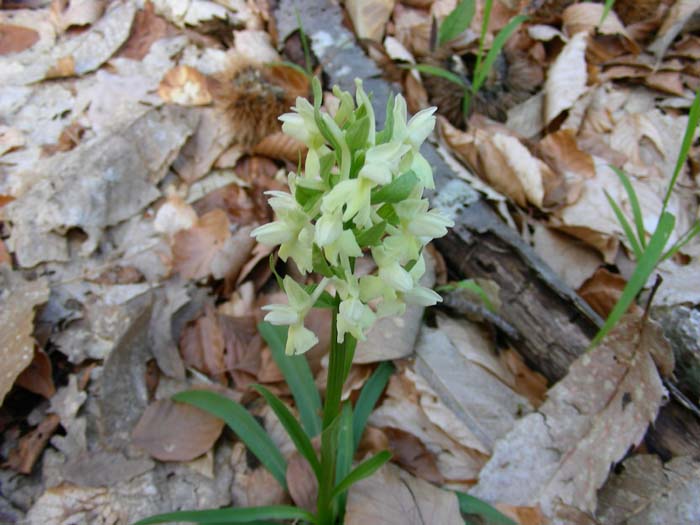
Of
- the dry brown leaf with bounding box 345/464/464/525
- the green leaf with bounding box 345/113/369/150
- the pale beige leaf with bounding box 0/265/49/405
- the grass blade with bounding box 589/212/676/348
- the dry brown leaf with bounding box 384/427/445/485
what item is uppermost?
the green leaf with bounding box 345/113/369/150

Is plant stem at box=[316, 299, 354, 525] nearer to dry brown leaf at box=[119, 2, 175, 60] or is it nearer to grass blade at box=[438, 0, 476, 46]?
grass blade at box=[438, 0, 476, 46]

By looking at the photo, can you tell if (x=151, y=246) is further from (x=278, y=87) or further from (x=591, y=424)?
(x=591, y=424)

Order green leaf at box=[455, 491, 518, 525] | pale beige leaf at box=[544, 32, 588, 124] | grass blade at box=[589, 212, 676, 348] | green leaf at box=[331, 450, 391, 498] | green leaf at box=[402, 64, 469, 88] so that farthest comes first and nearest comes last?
pale beige leaf at box=[544, 32, 588, 124] < green leaf at box=[402, 64, 469, 88] < grass blade at box=[589, 212, 676, 348] < green leaf at box=[455, 491, 518, 525] < green leaf at box=[331, 450, 391, 498]

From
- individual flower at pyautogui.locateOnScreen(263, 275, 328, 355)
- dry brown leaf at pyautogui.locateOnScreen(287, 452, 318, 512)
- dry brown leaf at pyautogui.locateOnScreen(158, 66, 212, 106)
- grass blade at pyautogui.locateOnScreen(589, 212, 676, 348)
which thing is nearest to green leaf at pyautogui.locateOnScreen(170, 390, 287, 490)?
dry brown leaf at pyautogui.locateOnScreen(287, 452, 318, 512)

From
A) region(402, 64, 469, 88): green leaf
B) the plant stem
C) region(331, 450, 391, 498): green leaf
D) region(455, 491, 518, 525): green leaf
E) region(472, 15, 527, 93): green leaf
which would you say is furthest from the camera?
region(402, 64, 469, 88): green leaf

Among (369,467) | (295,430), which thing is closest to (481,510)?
(369,467)

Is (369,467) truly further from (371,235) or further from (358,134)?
(358,134)
